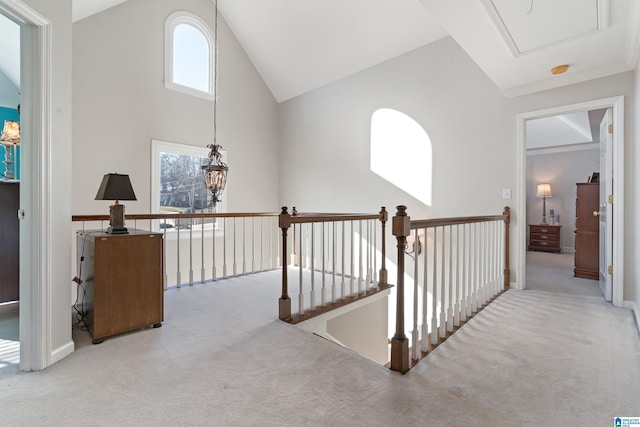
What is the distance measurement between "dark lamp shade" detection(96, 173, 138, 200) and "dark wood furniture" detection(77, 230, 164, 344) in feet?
0.93

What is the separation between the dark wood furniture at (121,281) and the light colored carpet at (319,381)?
0.12 metres

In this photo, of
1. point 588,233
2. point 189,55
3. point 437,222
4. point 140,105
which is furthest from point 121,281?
point 588,233

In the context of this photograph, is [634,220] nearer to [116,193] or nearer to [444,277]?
[444,277]

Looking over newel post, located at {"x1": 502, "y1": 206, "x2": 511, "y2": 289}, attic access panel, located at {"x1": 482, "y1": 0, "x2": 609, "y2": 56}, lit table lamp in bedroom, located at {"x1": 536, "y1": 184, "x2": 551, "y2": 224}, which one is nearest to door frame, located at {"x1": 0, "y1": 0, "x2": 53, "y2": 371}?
attic access panel, located at {"x1": 482, "y1": 0, "x2": 609, "y2": 56}

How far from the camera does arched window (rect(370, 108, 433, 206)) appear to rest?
174 inches

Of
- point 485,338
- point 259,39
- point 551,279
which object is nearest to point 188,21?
point 259,39

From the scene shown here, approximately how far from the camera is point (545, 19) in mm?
2518

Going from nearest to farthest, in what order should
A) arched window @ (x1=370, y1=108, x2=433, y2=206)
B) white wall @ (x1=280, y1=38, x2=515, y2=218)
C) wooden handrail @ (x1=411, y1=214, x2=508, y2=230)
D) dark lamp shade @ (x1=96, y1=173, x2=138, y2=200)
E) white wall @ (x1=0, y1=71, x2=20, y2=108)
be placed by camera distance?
1. wooden handrail @ (x1=411, y1=214, x2=508, y2=230)
2. dark lamp shade @ (x1=96, y1=173, x2=138, y2=200)
3. white wall @ (x1=0, y1=71, x2=20, y2=108)
4. white wall @ (x1=280, y1=38, x2=515, y2=218)
5. arched window @ (x1=370, y1=108, x2=433, y2=206)

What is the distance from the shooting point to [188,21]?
502 centimetres

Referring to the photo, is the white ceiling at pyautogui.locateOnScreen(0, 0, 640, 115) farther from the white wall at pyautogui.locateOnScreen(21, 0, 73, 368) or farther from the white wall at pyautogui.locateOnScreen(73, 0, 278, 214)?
the white wall at pyautogui.locateOnScreen(21, 0, 73, 368)

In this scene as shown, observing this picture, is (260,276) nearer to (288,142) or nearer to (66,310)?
(66,310)

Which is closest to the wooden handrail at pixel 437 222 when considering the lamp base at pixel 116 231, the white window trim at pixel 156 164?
the lamp base at pixel 116 231

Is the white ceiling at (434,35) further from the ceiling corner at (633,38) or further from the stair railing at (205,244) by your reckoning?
the stair railing at (205,244)

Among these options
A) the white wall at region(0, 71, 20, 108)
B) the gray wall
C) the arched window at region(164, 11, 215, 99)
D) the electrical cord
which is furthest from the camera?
the gray wall
